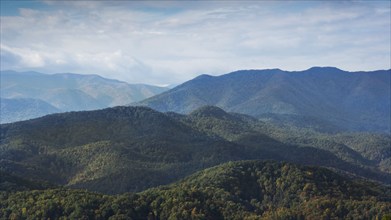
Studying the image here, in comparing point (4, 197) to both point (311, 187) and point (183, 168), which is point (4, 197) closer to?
point (311, 187)

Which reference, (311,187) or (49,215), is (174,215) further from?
(311,187)

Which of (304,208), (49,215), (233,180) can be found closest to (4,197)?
(49,215)

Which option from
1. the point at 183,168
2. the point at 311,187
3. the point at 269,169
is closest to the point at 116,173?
the point at 183,168

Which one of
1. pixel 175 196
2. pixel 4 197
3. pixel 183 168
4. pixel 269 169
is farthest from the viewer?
pixel 183 168

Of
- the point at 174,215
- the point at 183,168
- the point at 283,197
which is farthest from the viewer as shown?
the point at 183,168

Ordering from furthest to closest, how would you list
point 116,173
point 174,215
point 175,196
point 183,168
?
point 183,168
point 116,173
point 175,196
point 174,215

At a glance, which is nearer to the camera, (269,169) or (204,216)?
(204,216)
